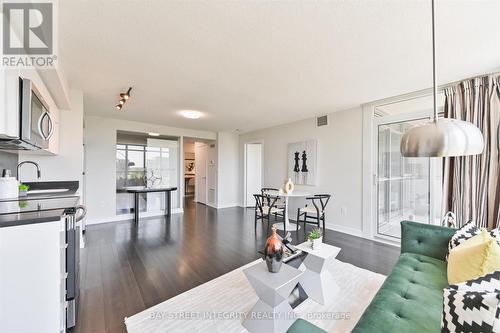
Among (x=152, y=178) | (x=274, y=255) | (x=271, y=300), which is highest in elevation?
(x=152, y=178)

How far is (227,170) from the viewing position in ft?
23.7

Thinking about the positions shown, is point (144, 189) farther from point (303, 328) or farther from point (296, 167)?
point (303, 328)

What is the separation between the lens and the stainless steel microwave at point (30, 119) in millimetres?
1677

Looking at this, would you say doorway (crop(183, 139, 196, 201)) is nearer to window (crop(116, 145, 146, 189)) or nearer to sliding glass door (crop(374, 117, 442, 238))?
window (crop(116, 145, 146, 189))

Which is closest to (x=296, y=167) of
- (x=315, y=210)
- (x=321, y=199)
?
(x=321, y=199)

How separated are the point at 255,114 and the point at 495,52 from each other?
357 cm

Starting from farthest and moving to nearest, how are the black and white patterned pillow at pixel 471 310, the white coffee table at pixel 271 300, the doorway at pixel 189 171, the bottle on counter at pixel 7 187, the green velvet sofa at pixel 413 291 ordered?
the doorway at pixel 189 171, the bottle on counter at pixel 7 187, the white coffee table at pixel 271 300, the green velvet sofa at pixel 413 291, the black and white patterned pillow at pixel 471 310

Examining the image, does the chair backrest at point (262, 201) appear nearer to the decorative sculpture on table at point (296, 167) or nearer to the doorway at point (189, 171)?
the decorative sculpture on table at point (296, 167)

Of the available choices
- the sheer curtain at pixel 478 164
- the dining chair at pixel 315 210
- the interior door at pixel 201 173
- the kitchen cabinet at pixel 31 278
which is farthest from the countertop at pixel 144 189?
the sheer curtain at pixel 478 164

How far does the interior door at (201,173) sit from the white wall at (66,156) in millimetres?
4559

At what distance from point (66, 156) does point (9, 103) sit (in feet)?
6.24

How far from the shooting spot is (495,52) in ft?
7.39

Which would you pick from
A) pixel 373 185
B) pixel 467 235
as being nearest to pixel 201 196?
pixel 373 185

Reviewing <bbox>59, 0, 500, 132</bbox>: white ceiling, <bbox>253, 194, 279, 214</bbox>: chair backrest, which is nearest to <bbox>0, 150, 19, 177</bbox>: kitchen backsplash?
<bbox>59, 0, 500, 132</bbox>: white ceiling
